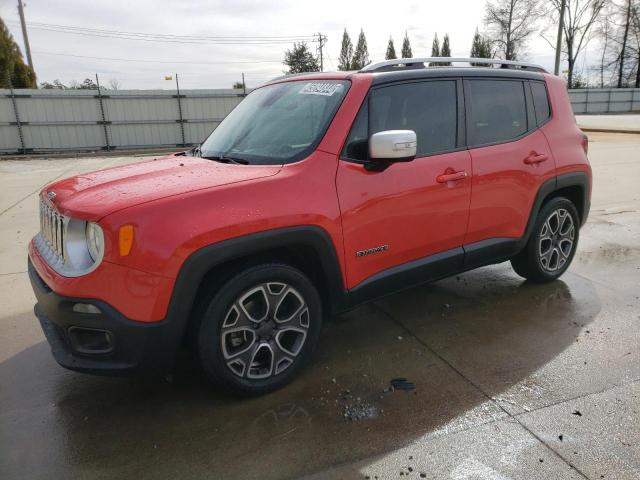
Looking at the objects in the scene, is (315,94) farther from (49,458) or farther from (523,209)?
(49,458)

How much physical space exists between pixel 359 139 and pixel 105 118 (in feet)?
56.9

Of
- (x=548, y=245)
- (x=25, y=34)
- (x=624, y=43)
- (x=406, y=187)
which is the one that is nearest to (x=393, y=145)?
(x=406, y=187)

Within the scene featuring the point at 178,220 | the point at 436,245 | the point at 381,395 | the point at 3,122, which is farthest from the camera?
the point at 3,122

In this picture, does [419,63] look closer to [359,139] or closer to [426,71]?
[426,71]

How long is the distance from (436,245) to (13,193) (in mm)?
9476

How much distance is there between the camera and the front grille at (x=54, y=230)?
260 cm

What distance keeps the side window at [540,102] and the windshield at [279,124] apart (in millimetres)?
1873

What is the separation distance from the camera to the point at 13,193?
9859 millimetres

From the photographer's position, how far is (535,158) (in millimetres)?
3916

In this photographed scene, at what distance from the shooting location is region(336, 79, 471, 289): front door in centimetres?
296

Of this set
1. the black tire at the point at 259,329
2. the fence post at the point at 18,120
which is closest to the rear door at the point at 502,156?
the black tire at the point at 259,329

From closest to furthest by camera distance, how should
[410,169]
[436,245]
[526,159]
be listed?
[410,169] < [436,245] < [526,159]

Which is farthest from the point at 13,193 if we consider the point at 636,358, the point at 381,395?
the point at 636,358

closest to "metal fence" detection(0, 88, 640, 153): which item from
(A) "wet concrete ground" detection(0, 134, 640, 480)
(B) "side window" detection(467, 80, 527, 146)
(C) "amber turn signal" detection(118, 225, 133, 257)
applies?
(A) "wet concrete ground" detection(0, 134, 640, 480)
